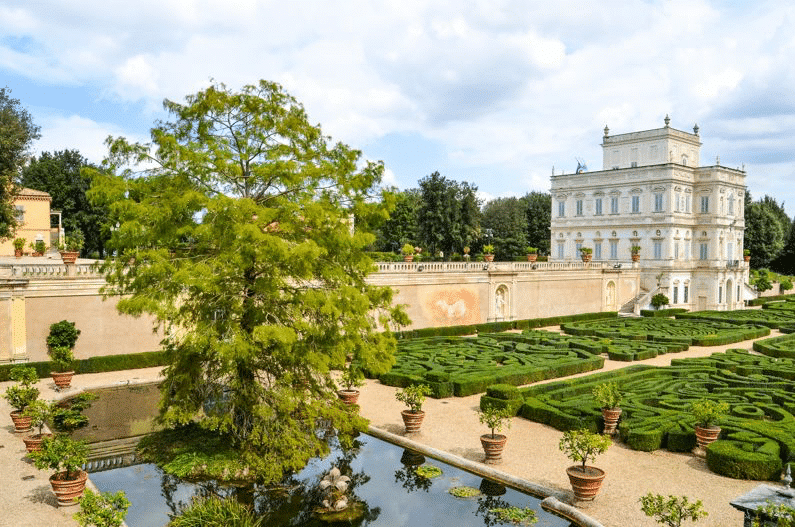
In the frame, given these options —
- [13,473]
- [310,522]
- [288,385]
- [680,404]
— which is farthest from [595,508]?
[13,473]

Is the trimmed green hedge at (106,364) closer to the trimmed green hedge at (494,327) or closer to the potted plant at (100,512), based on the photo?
the trimmed green hedge at (494,327)

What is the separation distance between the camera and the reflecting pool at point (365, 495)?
11797 mm

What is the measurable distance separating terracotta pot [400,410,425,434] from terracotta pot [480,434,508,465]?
257 centimetres

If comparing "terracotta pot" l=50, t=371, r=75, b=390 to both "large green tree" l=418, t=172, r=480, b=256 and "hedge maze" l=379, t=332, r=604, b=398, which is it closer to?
"hedge maze" l=379, t=332, r=604, b=398

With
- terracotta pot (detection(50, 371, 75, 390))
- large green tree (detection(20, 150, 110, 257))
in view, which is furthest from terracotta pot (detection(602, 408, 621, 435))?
large green tree (detection(20, 150, 110, 257))

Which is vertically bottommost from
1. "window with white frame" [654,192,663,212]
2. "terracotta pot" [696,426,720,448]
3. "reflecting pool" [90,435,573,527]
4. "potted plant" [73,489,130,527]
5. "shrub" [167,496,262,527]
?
"reflecting pool" [90,435,573,527]

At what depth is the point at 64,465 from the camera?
11961 millimetres

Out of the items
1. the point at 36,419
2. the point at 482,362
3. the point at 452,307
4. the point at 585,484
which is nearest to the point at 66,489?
the point at 36,419

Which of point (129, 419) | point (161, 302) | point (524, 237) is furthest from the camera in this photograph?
point (524, 237)

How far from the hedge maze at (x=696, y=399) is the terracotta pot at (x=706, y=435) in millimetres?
191

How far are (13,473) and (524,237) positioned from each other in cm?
5691

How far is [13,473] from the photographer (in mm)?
13555

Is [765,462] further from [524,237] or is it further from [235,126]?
[524,237]

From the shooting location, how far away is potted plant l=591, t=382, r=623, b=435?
1588 centimetres
